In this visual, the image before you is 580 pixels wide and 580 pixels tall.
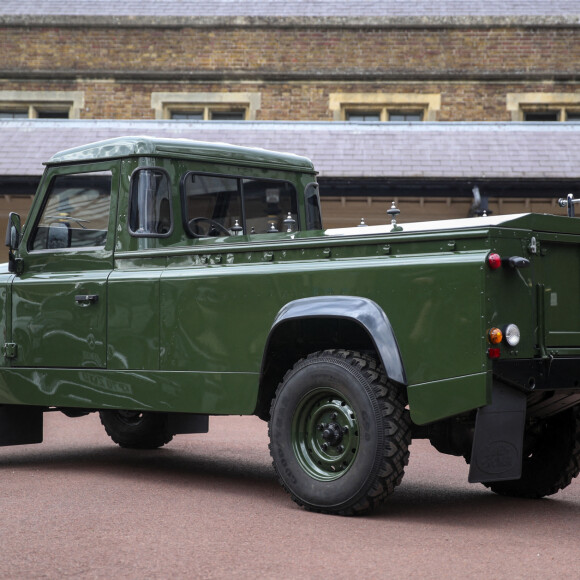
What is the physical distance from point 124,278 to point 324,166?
33.6 ft

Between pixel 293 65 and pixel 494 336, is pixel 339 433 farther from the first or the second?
pixel 293 65

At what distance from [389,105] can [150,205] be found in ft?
54.3

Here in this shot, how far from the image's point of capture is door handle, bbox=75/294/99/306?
6.99 metres

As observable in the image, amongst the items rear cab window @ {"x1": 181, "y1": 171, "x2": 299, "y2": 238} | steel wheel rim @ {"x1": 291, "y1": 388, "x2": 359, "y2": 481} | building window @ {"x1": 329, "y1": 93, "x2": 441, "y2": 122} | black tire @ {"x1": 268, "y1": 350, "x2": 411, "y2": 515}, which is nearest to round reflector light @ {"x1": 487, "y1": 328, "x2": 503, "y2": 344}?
black tire @ {"x1": 268, "y1": 350, "x2": 411, "y2": 515}

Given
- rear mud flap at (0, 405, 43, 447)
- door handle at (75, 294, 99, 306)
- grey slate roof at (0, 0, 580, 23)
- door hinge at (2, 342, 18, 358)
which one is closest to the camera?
door handle at (75, 294, 99, 306)

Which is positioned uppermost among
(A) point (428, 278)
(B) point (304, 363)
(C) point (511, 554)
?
(A) point (428, 278)

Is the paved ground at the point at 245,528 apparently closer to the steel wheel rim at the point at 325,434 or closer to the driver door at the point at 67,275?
the steel wheel rim at the point at 325,434

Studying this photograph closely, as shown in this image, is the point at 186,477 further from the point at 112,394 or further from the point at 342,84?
the point at 342,84

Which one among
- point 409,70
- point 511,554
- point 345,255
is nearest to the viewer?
point 511,554

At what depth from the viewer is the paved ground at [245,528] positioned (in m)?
4.43

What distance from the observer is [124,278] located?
22.5 ft

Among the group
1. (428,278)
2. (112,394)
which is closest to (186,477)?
(112,394)

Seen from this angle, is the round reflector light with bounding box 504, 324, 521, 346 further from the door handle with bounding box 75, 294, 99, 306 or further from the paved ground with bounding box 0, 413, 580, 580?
Result: the door handle with bounding box 75, 294, 99, 306

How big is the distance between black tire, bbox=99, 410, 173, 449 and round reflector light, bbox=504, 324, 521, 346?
3969 mm
